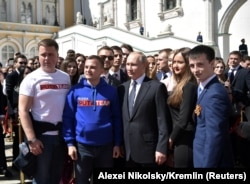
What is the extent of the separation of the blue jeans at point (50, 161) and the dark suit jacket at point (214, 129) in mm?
1634

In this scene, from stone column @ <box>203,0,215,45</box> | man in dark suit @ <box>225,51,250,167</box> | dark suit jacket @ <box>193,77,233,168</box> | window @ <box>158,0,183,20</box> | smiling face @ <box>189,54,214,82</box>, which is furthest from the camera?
window @ <box>158,0,183,20</box>

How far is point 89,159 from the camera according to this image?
4113 millimetres

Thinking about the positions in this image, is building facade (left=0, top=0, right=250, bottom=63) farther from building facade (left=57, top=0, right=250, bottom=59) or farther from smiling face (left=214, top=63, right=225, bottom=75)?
smiling face (left=214, top=63, right=225, bottom=75)

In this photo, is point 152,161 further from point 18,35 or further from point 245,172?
point 18,35

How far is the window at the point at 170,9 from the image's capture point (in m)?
23.9

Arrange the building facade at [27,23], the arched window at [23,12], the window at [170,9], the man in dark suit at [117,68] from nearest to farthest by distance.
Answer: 1. the man in dark suit at [117,68]
2. the window at [170,9]
3. the building facade at [27,23]
4. the arched window at [23,12]

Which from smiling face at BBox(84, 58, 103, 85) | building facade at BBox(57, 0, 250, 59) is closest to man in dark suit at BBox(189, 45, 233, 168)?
smiling face at BBox(84, 58, 103, 85)

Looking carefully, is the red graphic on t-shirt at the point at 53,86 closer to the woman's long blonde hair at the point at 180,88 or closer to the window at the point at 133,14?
the woman's long blonde hair at the point at 180,88

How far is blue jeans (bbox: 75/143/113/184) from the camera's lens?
4105 millimetres

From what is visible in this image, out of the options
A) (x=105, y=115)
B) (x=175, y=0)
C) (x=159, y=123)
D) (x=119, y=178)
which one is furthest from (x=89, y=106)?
(x=175, y=0)

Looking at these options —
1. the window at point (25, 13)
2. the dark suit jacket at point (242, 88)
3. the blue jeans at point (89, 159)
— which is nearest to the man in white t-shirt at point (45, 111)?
the blue jeans at point (89, 159)

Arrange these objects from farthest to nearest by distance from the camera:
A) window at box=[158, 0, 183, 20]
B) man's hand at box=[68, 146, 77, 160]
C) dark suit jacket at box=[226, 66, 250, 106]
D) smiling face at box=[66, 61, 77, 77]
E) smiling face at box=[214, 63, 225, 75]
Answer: window at box=[158, 0, 183, 20]
dark suit jacket at box=[226, 66, 250, 106]
smiling face at box=[214, 63, 225, 75]
smiling face at box=[66, 61, 77, 77]
man's hand at box=[68, 146, 77, 160]

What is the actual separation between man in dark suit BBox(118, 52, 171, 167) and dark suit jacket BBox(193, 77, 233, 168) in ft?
1.96

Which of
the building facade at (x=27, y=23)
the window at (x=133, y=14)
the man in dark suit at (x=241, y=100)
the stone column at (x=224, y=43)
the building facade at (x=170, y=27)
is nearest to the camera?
the man in dark suit at (x=241, y=100)
